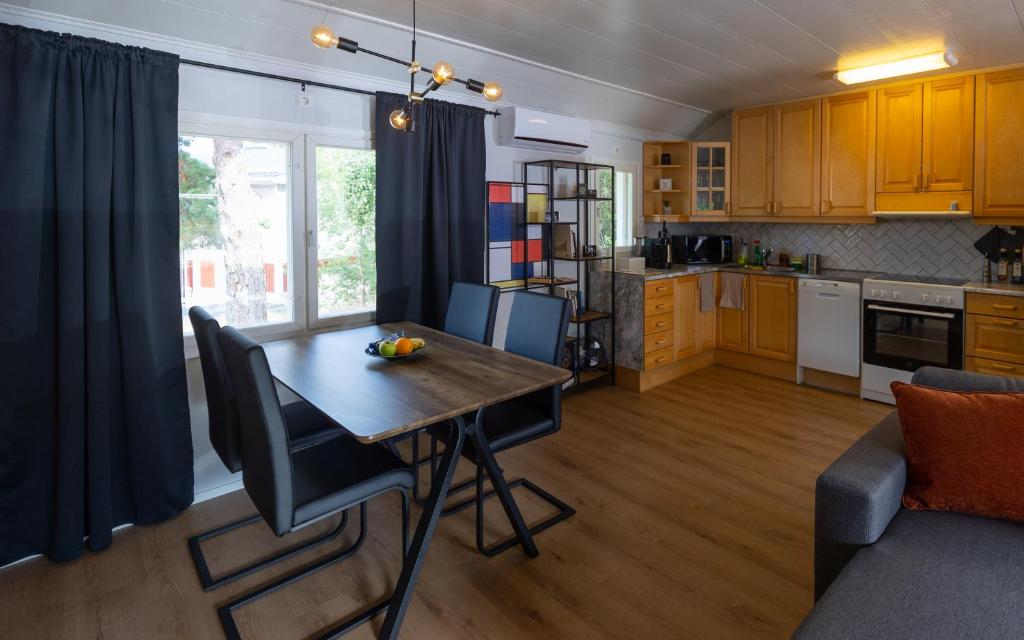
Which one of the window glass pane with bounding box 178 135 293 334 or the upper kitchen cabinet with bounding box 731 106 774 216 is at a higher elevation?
the upper kitchen cabinet with bounding box 731 106 774 216

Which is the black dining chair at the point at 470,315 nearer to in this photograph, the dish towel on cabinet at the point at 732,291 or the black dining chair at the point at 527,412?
the black dining chair at the point at 527,412

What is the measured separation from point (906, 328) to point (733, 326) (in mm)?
1384

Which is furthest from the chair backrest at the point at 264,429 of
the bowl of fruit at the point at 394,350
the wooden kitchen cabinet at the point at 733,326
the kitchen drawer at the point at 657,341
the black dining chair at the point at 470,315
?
the wooden kitchen cabinet at the point at 733,326

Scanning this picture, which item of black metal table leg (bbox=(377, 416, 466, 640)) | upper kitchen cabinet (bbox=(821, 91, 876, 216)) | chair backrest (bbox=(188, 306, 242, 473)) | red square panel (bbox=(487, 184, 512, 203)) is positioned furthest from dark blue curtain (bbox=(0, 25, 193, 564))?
→ upper kitchen cabinet (bbox=(821, 91, 876, 216))

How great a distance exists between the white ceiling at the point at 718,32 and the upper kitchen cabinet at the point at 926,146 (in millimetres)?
270

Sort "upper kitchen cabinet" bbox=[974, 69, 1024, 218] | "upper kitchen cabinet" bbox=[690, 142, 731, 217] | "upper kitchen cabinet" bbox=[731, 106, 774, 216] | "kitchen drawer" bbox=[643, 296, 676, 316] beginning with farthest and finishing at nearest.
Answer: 1. "upper kitchen cabinet" bbox=[690, 142, 731, 217]
2. "upper kitchen cabinet" bbox=[731, 106, 774, 216]
3. "kitchen drawer" bbox=[643, 296, 676, 316]
4. "upper kitchen cabinet" bbox=[974, 69, 1024, 218]

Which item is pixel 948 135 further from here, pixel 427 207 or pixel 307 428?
pixel 307 428

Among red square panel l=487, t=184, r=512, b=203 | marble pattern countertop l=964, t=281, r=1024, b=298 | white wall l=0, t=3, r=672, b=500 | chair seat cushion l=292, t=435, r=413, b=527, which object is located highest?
white wall l=0, t=3, r=672, b=500

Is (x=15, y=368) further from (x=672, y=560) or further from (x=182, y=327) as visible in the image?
(x=672, y=560)

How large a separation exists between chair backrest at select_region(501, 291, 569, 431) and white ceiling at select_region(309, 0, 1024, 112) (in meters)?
1.44

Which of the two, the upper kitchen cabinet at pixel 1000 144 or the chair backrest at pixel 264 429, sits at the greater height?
the upper kitchen cabinet at pixel 1000 144

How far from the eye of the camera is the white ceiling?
9.58 ft

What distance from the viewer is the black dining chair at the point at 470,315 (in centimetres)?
321

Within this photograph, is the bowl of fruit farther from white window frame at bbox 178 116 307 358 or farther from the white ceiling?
the white ceiling
